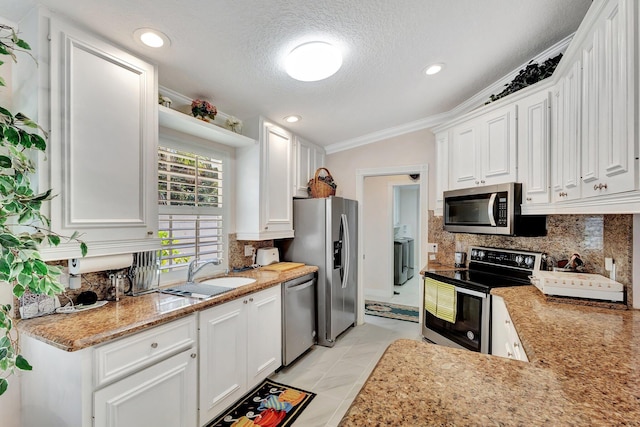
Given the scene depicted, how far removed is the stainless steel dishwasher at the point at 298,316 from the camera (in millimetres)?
2588

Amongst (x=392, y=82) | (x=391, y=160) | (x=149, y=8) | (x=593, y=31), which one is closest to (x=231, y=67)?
(x=149, y=8)

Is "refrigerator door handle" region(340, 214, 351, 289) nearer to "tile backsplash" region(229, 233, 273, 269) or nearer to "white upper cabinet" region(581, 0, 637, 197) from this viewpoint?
"tile backsplash" region(229, 233, 273, 269)

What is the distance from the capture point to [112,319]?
1443mm

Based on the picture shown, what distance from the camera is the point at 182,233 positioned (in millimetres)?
2377

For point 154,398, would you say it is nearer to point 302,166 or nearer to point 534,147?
point 302,166

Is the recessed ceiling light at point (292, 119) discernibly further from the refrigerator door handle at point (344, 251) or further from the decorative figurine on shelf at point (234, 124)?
the refrigerator door handle at point (344, 251)

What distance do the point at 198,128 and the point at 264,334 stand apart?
1734mm

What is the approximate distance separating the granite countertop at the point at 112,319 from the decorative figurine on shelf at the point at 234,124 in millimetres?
1455

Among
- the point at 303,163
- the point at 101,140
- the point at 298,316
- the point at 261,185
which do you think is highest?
the point at 303,163

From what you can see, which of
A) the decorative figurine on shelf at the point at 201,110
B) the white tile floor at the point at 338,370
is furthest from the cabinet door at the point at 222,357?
the decorative figurine on shelf at the point at 201,110

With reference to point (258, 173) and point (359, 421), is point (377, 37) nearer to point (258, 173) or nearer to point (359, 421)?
point (258, 173)

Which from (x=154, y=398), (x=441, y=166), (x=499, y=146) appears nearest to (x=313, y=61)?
(x=499, y=146)

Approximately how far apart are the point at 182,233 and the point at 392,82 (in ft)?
7.15

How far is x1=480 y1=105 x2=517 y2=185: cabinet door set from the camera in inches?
92.4
